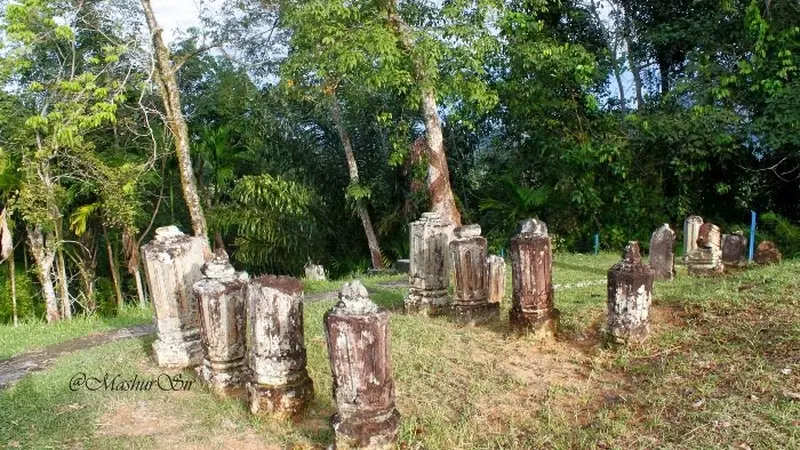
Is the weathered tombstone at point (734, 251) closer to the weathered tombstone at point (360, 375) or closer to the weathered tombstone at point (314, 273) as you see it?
the weathered tombstone at point (314, 273)

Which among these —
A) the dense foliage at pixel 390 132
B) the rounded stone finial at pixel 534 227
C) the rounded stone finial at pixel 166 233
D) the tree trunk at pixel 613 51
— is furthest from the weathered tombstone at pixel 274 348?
the tree trunk at pixel 613 51

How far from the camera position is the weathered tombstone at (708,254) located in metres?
9.02

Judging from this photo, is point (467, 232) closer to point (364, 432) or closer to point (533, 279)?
point (533, 279)

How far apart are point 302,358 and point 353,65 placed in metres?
5.66

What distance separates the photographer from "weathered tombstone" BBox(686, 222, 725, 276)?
9.02 m

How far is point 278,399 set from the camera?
182 inches

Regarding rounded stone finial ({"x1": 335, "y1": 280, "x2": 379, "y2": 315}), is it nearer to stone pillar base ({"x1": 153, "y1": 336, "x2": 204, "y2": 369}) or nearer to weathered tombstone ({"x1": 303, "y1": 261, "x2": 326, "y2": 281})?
stone pillar base ({"x1": 153, "y1": 336, "x2": 204, "y2": 369})

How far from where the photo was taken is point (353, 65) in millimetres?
9375

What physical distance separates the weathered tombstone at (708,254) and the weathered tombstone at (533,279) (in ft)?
13.1

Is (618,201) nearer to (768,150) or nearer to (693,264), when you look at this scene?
(768,150)

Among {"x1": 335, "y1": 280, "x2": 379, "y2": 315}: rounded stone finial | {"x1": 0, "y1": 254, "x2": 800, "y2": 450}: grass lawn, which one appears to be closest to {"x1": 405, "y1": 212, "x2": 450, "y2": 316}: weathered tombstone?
{"x1": 0, "y1": 254, "x2": 800, "y2": 450}: grass lawn

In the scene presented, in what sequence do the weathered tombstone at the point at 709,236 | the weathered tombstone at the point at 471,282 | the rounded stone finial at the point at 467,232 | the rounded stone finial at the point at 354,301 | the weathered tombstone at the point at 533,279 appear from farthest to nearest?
the weathered tombstone at the point at 709,236
the rounded stone finial at the point at 467,232
the weathered tombstone at the point at 471,282
the weathered tombstone at the point at 533,279
the rounded stone finial at the point at 354,301

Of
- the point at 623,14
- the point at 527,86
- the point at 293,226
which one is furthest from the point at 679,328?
the point at 623,14

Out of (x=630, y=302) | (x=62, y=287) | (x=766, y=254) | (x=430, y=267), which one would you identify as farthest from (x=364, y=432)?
(x=62, y=287)
